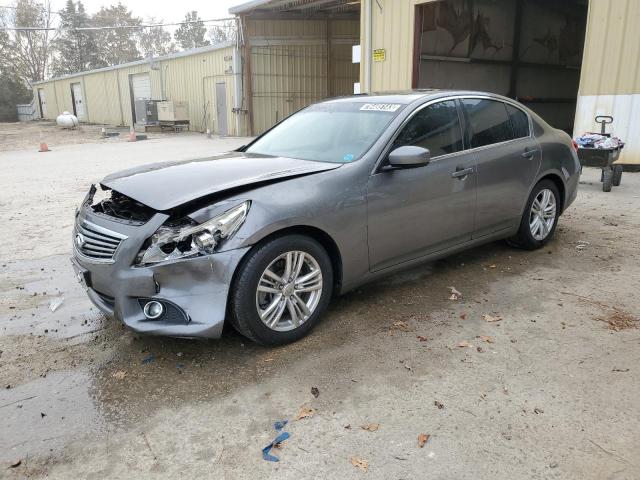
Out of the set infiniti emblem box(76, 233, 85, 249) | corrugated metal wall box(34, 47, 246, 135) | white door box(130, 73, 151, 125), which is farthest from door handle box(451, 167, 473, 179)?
white door box(130, 73, 151, 125)

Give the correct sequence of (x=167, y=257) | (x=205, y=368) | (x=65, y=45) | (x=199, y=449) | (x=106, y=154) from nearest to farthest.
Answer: (x=199, y=449)
(x=167, y=257)
(x=205, y=368)
(x=106, y=154)
(x=65, y=45)

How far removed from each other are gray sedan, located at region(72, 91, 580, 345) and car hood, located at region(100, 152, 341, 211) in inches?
0.6

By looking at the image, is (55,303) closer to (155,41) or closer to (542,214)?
(542,214)

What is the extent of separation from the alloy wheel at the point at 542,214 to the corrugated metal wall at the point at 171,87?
19118 mm

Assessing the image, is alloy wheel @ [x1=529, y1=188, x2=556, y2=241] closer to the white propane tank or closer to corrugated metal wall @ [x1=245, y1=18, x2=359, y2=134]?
corrugated metal wall @ [x1=245, y1=18, x2=359, y2=134]

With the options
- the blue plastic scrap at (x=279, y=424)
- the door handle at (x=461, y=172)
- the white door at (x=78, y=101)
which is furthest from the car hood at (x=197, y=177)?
the white door at (x=78, y=101)

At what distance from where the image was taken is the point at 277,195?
10.9ft

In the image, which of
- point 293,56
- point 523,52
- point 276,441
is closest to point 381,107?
point 276,441

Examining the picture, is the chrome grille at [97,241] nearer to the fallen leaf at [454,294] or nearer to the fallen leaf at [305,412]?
the fallen leaf at [305,412]

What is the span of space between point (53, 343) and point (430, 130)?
330 cm

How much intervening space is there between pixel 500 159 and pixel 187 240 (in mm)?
3017

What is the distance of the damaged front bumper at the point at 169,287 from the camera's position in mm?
3039

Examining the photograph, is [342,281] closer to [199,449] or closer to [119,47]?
[199,449]

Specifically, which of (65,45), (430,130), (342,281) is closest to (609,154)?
(430,130)
